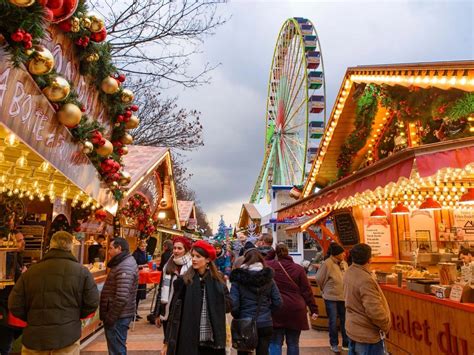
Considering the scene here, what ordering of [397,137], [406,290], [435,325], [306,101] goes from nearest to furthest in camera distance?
[435,325] → [406,290] → [397,137] → [306,101]

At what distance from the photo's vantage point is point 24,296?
314 centimetres

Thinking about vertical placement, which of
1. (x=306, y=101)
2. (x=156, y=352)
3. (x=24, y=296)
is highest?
(x=306, y=101)

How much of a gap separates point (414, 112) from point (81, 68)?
4721 mm

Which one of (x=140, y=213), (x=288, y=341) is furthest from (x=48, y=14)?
(x=140, y=213)

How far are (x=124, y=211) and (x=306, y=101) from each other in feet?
35.0

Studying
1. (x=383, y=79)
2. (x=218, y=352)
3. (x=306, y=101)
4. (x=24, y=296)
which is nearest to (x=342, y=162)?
(x=383, y=79)

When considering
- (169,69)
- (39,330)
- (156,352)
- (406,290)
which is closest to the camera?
(39,330)

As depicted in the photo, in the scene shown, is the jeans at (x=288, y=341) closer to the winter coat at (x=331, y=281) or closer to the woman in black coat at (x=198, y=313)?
the woman in black coat at (x=198, y=313)

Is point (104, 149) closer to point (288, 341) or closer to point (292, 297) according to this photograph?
point (292, 297)

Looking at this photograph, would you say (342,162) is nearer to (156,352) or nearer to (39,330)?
(156,352)

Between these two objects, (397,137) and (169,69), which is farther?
(169,69)

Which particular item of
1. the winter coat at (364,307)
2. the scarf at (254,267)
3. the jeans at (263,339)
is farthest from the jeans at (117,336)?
the winter coat at (364,307)

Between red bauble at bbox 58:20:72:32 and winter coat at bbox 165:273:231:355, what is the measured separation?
2.27 m

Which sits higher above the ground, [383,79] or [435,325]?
[383,79]
